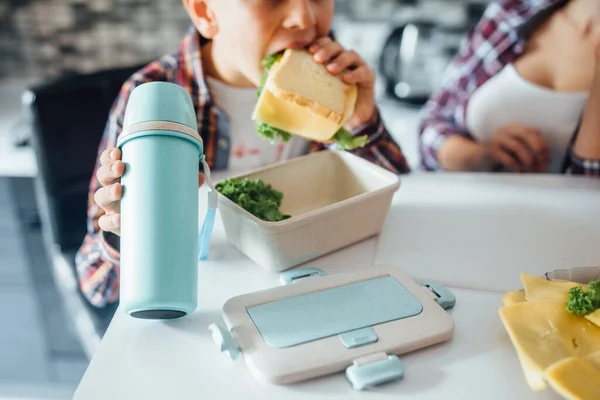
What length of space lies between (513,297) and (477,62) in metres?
0.94

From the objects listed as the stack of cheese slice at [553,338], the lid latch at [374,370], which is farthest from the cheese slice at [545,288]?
the lid latch at [374,370]

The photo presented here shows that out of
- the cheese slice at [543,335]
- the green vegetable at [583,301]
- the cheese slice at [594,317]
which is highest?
the green vegetable at [583,301]

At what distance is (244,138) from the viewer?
1217 mm

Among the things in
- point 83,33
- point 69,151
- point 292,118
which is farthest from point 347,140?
point 83,33

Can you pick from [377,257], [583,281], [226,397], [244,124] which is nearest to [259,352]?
[226,397]

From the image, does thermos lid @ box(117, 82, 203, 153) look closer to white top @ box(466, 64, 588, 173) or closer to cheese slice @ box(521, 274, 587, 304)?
cheese slice @ box(521, 274, 587, 304)

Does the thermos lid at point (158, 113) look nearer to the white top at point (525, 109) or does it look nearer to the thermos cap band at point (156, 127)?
the thermos cap band at point (156, 127)

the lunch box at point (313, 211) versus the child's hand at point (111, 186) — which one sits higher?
the child's hand at point (111, 186)

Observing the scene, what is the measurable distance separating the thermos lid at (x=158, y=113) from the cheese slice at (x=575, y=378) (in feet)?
1.41

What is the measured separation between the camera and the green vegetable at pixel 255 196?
2.55 ft

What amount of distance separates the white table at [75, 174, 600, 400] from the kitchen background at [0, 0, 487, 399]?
1.03m

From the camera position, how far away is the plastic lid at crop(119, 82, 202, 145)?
65 cm

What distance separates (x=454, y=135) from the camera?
140 centimetres

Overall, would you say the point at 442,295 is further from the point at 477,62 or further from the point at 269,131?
the point at 477,62
